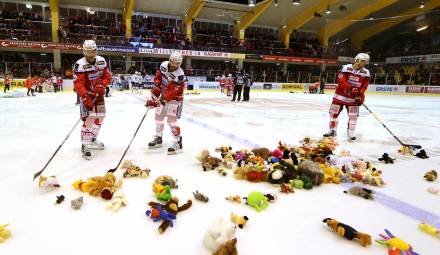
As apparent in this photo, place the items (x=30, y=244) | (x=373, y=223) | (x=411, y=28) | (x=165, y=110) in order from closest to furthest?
(x=30, y=244) → (x=373, y=223) → (x=165, y=110) → (x=411, y=28)

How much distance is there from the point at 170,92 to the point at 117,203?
217cm

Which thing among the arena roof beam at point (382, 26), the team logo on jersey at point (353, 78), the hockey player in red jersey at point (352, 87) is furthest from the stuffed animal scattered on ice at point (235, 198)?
the arena roof beam at point (382, 26)

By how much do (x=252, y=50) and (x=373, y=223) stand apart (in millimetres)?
27197

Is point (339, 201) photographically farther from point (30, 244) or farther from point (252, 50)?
point (252, 50)

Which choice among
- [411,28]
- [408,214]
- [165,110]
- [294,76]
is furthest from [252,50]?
[408,214]

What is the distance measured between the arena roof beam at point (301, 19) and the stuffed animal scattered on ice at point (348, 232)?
27.7m

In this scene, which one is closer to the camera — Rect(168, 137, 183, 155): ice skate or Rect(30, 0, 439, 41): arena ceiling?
Rect(168, 137, 183, 155): ice skate

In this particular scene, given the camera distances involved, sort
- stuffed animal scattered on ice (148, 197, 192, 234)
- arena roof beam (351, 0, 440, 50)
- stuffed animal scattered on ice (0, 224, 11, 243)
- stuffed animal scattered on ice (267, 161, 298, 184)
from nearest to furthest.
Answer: stuffed animal scattered on ice (0, 224, 11, 243) → stuffed animal scattered on ice (148, 197, 192, 234) → stuffed animal scattered on ice (267, 161, 298, 184) → arena roof beam (351, 0, 440, 50)

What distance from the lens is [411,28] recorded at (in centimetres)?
3080

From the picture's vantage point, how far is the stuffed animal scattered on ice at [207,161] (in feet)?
12.0

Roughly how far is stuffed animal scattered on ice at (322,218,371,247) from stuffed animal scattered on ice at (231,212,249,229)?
0.60 metres

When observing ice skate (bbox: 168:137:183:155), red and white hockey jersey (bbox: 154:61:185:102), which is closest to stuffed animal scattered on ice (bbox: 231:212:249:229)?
ice skate (bbox: 168:137:183:155)

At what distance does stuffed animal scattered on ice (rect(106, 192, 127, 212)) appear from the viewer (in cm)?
252

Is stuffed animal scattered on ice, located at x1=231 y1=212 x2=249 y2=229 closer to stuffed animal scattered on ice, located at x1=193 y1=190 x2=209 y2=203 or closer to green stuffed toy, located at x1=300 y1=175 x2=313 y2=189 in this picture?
stuffed animal scattered on ice, located at x1=193 y1=190 x2=209 y2=203
